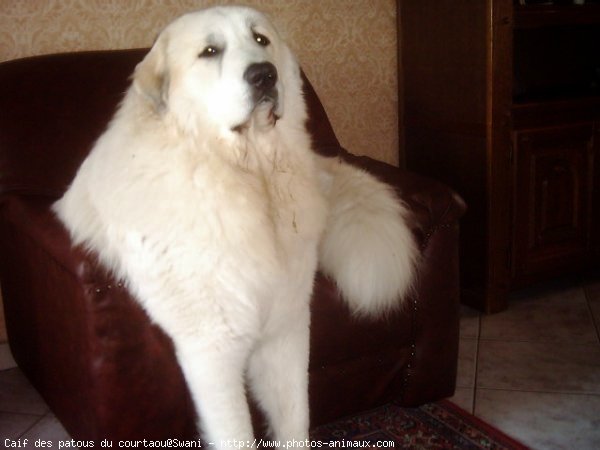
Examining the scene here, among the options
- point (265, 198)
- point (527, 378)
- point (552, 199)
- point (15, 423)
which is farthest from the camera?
point (552, 199)

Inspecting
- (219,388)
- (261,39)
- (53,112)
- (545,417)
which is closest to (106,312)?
(219,388)

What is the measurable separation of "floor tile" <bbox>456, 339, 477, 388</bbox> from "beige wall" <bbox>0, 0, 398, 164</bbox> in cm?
92

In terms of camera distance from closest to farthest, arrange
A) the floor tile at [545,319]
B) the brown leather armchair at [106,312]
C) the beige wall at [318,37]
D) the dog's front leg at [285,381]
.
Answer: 1. the brown leather armchair at [106,312]
2. the dog's front leg at [285,381]
3. the beige wall at [318,37]
4. the floor tile at [545,319]

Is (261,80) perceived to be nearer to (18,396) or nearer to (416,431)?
(416,431)

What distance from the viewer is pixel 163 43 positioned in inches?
51.1

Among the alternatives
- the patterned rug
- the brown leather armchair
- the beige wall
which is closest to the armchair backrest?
the brown leather armchair

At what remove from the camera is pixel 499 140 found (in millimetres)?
2260

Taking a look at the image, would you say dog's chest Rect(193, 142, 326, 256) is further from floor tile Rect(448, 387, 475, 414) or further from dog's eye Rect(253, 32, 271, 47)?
floor tile Rect(448, 387, 475, 414)

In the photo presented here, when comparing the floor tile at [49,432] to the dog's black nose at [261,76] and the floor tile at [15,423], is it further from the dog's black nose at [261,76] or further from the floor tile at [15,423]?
the dog's black nose at [261,76]

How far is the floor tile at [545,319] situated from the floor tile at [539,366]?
6 centimetres

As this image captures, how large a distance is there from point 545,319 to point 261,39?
5.09ft

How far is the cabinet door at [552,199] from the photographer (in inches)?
93.8

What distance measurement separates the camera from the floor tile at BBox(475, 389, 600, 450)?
1.63 metres

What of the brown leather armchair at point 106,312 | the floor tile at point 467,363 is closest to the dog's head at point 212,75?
the brown leather armchair at point 106,312
